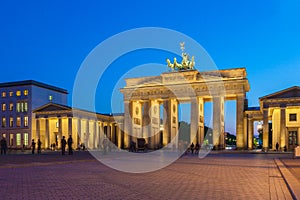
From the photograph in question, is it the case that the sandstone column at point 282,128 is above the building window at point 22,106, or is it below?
below

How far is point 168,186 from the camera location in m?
11.3

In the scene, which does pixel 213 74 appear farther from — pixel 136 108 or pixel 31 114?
pixel 31 114

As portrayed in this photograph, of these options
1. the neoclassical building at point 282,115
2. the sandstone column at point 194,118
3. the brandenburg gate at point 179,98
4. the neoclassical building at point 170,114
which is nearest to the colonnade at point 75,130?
the neoclassical building at point 170,114

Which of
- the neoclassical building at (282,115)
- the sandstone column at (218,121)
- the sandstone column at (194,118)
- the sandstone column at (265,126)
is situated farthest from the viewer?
the sandstone column at (194,118)

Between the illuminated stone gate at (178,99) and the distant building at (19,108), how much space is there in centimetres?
2410

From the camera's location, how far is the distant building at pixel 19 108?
78.0 meters

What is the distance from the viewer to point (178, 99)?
206ft

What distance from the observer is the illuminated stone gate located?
5747 cm

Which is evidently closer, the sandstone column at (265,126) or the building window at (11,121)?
the sandstone column at (265,126)

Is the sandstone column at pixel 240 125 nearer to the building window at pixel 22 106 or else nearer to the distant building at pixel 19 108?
the distant building at pixel 19 108

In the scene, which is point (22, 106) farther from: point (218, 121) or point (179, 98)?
point (218, 121)

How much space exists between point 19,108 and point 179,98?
39.2m

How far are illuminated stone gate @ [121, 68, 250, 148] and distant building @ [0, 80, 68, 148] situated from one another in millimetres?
24103

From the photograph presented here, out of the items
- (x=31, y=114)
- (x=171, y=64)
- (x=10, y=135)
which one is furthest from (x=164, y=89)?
(x=10, y=135)
